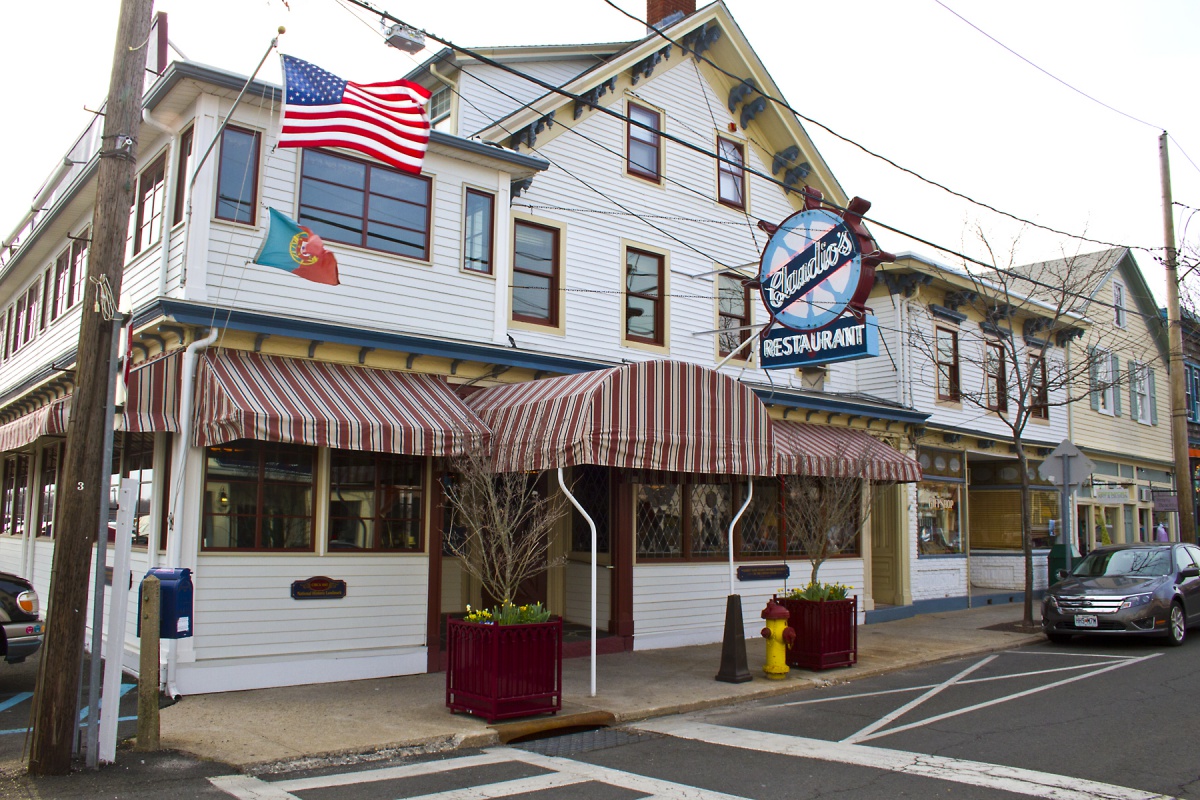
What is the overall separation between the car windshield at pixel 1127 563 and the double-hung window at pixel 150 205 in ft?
48.9

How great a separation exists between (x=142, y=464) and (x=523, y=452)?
471 cm

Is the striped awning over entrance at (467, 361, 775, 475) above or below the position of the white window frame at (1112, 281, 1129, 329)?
below

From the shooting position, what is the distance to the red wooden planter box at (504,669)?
28.8 feet

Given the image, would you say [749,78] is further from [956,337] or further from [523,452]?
[523,452]

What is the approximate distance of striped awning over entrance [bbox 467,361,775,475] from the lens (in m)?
10.2

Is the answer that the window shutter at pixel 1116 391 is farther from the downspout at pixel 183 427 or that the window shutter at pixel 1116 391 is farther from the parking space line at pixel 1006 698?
the downspout at pixel 183 427

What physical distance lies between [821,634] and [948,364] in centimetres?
1018

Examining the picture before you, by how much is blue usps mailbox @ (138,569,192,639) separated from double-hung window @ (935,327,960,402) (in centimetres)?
1642

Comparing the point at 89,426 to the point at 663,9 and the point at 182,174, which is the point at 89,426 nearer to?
the point at 182,174

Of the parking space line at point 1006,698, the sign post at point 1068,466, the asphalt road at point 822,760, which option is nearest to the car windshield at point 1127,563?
the sign post at point 1068,466

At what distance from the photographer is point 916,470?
52.4ft

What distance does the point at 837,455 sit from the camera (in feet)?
47.2

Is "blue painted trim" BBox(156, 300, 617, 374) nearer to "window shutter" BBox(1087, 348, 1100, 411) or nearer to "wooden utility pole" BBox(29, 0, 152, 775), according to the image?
"wooden utility pole" BBox(29, 0, 152, 775)

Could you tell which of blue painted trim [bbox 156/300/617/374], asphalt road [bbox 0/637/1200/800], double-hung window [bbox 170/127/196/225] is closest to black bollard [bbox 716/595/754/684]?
asphalt road [bbox 0/637/1200/800]
